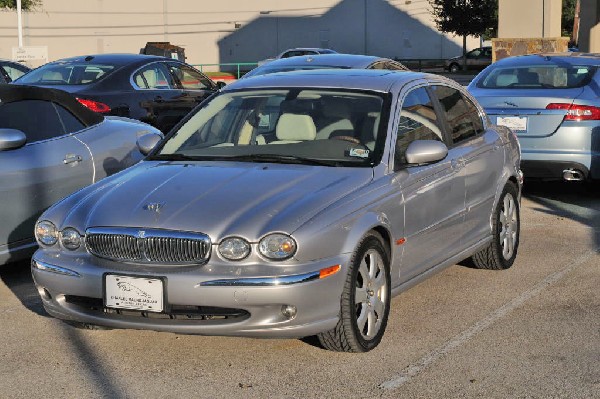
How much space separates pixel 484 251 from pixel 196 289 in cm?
329

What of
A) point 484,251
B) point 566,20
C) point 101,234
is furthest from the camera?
point 566,20

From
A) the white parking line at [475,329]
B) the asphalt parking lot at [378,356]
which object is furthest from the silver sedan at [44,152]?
the white parking line at [475,329]

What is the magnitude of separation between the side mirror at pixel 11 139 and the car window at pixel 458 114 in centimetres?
294

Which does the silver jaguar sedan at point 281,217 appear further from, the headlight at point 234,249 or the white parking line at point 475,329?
the white parking line at point 475,329

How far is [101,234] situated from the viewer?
5871 millimetres

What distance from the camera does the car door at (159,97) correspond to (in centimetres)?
1376

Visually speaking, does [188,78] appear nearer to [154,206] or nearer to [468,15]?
[154,206]

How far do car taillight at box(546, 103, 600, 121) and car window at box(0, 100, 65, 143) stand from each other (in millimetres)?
5246

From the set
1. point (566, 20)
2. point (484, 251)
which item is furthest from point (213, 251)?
point (566, 20)

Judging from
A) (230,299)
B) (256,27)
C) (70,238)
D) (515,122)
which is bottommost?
(230,299)

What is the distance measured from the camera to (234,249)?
562 cm

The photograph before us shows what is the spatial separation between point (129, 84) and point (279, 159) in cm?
745

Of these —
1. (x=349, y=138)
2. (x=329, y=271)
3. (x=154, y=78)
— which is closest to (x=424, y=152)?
(x=349, y=138)

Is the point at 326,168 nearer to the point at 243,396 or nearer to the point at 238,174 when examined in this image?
the point at 238,174
